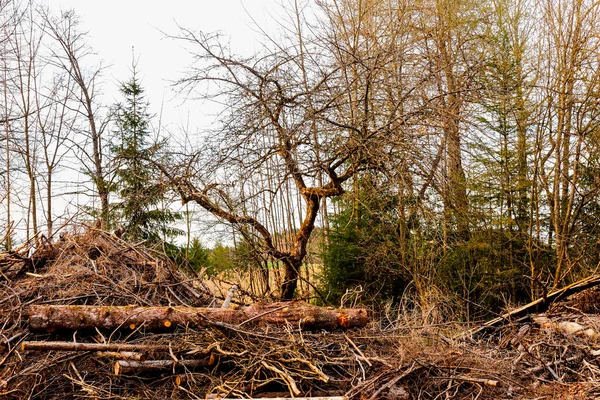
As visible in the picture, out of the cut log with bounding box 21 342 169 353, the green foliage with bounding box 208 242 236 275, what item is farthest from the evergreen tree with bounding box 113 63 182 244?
the cut log with bounding box 21 342 169 353

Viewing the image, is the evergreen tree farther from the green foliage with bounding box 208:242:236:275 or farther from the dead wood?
the dead wood

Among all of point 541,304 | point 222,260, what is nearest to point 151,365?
point 541,304

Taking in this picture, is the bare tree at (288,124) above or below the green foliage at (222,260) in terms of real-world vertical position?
above

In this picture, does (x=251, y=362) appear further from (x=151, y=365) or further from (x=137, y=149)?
(x=137, y=149)

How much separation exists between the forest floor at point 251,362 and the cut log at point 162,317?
0.10m

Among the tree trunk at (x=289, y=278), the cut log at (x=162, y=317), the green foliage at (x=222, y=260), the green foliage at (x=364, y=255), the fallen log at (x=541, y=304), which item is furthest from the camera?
the green foliage at (x=222, y=260)

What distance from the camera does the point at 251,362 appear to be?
177 inches

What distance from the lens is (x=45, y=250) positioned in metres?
6.81

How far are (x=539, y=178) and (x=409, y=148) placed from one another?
4840 millimetres

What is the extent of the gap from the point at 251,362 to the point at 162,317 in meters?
1.01

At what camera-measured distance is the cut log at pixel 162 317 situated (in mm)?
4801

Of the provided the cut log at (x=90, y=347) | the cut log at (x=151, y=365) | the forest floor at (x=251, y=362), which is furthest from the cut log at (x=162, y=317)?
the cut log at (x=151, y=365)

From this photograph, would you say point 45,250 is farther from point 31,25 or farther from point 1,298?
point 31,25

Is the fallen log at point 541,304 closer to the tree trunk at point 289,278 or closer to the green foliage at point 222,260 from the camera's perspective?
the tree trunk at point 289,278
